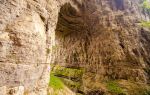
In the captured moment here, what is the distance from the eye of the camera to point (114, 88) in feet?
41.3

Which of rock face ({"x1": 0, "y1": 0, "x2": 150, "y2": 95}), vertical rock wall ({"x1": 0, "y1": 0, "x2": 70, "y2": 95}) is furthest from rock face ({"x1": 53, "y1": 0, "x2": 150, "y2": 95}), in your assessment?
vertical rock wall ({"x1": 0, "y1": 0, "x2": 70, "y2": 95})

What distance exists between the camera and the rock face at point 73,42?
5.52 m

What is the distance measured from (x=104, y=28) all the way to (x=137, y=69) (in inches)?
188

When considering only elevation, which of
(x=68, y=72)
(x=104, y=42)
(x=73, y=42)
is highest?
(x=73, y=42)

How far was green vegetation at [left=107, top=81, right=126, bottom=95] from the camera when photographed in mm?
12183

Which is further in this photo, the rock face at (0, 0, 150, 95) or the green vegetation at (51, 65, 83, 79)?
the green vegetation at (51, 65, 83, 79)

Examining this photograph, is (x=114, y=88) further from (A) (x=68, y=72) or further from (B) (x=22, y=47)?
(B) (x=22, y=47)

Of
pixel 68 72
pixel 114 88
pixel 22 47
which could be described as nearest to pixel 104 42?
pixel 114 88

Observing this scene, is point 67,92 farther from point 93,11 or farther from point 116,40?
point 93,11

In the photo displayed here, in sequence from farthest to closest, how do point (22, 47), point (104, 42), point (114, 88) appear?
point (104, 42), point (114, 88), point (22, 47)

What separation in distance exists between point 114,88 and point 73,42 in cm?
647

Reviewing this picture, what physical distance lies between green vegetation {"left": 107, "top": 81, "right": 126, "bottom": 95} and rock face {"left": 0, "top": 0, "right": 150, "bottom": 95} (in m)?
0.58

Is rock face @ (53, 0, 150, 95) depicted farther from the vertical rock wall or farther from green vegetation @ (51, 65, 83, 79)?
the vertical rock wall

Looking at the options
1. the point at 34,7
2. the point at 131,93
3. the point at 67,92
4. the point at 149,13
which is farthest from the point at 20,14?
the point at 149,13
